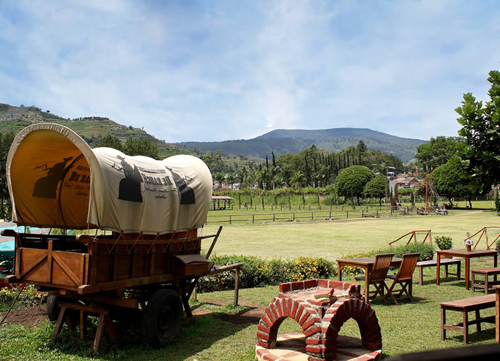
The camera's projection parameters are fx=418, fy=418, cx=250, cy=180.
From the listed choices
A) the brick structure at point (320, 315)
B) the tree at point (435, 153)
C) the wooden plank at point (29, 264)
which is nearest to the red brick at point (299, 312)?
the brick structure at point (320, 315)

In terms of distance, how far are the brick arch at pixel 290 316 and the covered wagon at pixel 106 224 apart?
1.81m

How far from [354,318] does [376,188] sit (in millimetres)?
68922

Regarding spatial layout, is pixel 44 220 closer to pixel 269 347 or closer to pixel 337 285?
pixel 269 347

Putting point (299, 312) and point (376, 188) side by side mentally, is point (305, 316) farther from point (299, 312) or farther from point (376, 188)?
point (376, 188)

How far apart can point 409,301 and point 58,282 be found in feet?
23.2

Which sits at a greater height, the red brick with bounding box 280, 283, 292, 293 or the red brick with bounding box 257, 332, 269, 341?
the red brick with bounding box 280, 283, 292, 293

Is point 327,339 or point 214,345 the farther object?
point 214,345

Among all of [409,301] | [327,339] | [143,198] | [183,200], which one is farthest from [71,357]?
[409,301]

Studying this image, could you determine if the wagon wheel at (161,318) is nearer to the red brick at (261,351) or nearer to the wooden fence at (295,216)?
the red brick at (261,351)

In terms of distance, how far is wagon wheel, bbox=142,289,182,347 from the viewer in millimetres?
6312

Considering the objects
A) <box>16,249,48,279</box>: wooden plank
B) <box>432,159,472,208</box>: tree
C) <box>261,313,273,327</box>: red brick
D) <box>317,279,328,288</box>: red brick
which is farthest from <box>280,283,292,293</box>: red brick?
<box>432,159,472,208</box>: tree

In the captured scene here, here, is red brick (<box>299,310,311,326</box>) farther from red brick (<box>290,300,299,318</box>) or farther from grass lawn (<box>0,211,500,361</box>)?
grass lawn (<box>0,211,500,361</box>)

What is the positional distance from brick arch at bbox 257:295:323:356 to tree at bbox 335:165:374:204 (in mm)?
71334

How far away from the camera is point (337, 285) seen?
603cm
